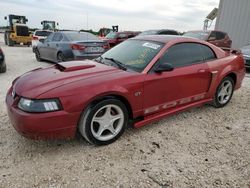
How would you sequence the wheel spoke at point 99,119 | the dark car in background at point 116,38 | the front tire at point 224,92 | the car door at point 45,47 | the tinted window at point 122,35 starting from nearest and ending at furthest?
the wheel spoke at point 99,119 → the front tire at point 224,92 → the car door at point 45,47 → the dark car in background at point 116,38 → the tinted window at point 122,35

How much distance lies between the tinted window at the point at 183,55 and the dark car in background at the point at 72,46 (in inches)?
173

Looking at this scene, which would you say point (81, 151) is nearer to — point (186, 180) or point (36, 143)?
point (36, 143)

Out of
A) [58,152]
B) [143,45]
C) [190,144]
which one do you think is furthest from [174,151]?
[143,45]

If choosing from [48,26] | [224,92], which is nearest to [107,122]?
[224,92]

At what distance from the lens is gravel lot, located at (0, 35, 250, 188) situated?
243cm

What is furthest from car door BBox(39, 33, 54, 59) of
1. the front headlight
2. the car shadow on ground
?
the front headlight

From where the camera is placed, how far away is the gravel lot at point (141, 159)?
243cm

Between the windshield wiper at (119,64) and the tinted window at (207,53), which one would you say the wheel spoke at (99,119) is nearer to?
the windshield wiper at (119,64)

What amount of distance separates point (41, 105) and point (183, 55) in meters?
2.35

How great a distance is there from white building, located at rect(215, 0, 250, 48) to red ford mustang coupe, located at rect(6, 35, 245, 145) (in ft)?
39.9

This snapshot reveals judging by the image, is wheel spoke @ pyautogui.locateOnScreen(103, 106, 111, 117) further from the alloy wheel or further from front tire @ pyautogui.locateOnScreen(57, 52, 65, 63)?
front tire @ pyautogui.locateOnScreen(57, 52, 65, 63)

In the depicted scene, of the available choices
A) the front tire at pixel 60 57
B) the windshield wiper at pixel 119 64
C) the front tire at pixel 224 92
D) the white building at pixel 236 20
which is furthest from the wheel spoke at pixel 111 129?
the white building at pixel 236 20

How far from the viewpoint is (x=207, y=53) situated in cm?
412

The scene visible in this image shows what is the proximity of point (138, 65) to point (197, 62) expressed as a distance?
1.17 meters
